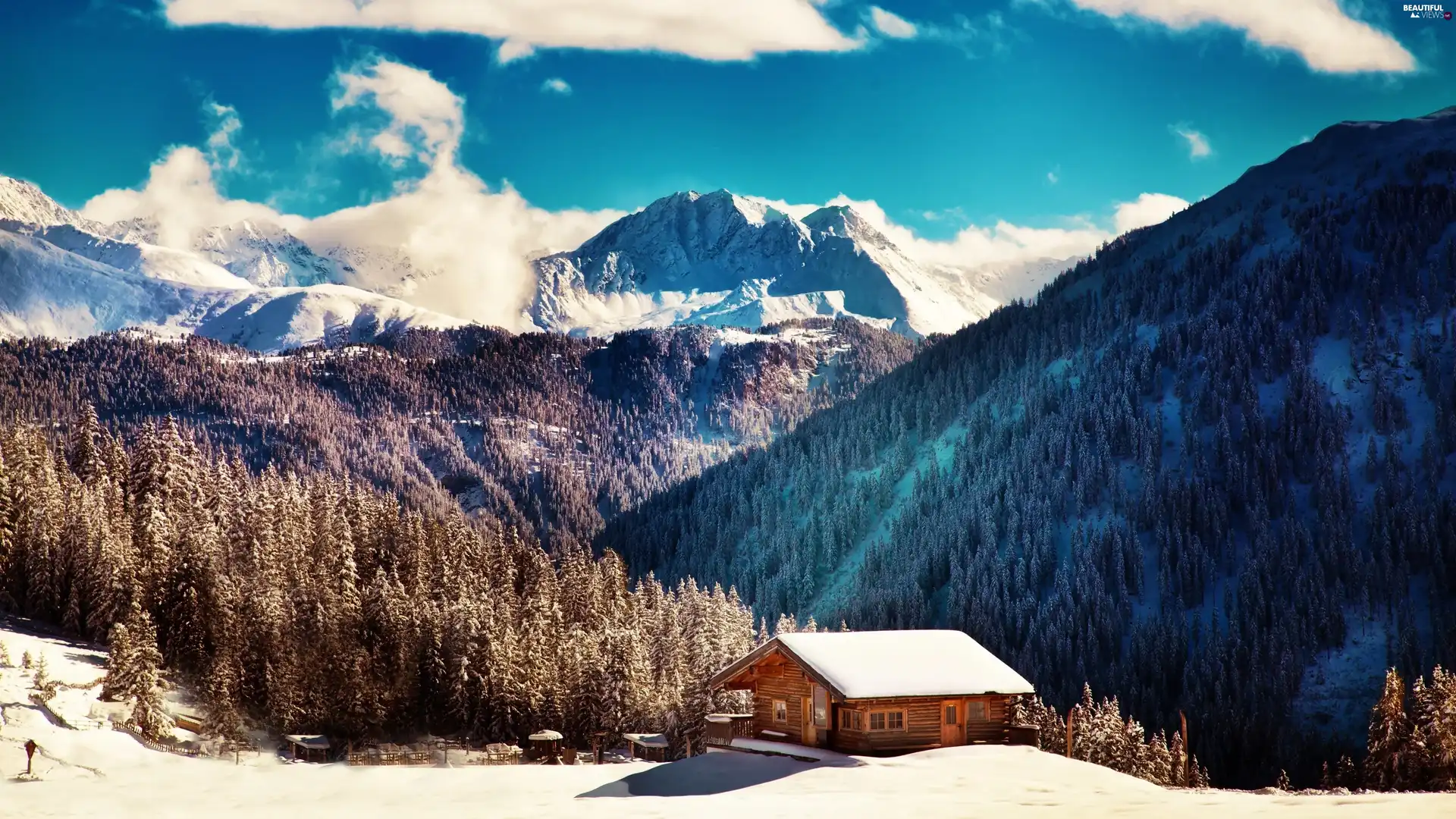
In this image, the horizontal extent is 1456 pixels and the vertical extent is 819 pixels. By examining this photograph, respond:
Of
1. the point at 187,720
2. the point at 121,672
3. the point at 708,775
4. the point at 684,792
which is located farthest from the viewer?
the point at 187,720

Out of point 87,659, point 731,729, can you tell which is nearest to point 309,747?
point 87,659

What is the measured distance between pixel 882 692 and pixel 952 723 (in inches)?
A: 155

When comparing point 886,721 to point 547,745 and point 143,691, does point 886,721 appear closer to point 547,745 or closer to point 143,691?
point 547,745

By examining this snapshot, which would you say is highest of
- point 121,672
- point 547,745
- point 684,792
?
point 121,672

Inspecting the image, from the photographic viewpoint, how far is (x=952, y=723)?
5125 centimetres

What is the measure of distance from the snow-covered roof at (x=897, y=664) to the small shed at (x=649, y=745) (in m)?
26.8

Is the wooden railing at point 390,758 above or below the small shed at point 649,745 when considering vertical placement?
below

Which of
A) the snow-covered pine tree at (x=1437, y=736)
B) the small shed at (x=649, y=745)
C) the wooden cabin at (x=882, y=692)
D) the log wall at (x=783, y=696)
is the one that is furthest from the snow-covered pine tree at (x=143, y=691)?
the snow-covered pine tree at (x=1437, y=736)

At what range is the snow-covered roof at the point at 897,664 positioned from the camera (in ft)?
164

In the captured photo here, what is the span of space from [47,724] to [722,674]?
33051 mm

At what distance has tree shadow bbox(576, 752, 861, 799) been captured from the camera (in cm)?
4378

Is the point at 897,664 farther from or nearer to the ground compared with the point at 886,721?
farther from the ground

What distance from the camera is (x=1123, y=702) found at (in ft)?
516

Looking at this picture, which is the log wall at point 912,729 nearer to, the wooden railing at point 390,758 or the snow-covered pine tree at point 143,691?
the wooden railing at point 390,758
